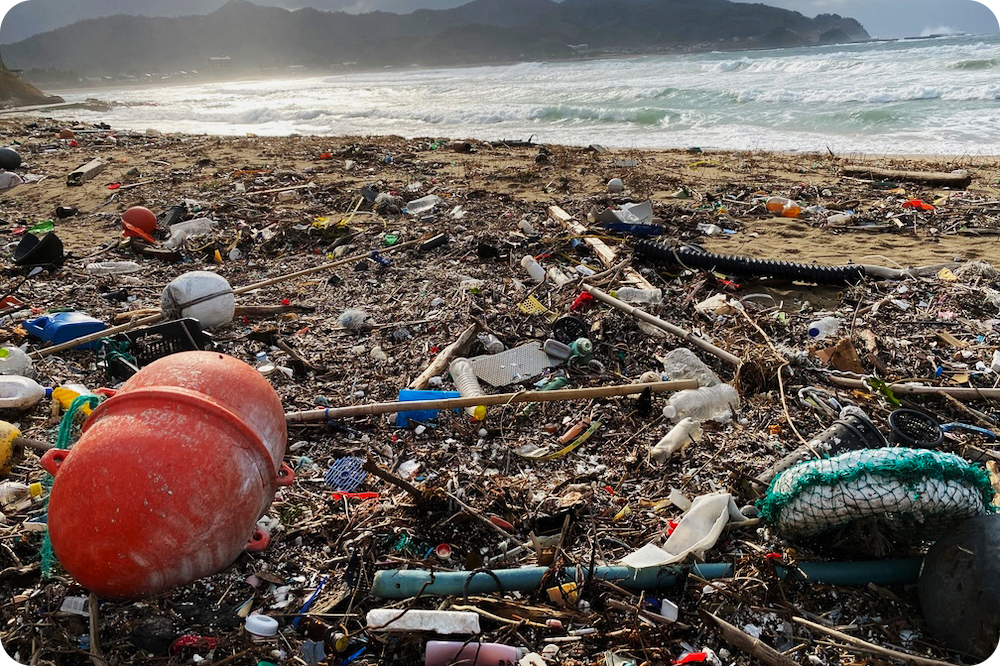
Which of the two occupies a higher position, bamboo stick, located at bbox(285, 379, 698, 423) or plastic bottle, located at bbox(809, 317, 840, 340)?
plastic bottle, located at bbox(809, 317, 840, 340)

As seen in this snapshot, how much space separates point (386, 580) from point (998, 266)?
6.01m

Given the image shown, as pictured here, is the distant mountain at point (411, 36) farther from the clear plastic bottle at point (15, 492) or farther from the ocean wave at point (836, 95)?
the clear plastic bottle at point (15, 492)

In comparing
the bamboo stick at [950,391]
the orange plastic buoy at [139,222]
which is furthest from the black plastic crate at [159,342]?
Answer: the bamboo stick at [950,391]

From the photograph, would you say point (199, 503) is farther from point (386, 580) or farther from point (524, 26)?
point (524, 26)

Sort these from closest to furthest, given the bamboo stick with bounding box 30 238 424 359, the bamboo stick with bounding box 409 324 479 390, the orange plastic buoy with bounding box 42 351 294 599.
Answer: the orange plastic buoy with bounding box 42 351 294 599
the bamboo stick with bounding box 409 324 479 390
the bamboo stick with bounding box 30 238 424 359

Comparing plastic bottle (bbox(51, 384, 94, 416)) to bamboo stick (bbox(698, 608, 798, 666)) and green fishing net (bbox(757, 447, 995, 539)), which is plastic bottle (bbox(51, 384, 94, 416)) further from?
green fishing net (bbox(757, 447, 995, 539))

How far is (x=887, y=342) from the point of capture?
12.4 ft

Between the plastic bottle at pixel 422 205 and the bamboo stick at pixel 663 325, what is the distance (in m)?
3.27

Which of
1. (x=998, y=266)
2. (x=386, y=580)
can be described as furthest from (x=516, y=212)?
(x=386, y=580)

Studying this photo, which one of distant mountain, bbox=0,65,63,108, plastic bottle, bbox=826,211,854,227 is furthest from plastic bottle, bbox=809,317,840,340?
distant mountain, bbox=0,65,63,108

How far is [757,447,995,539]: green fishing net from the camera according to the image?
1881 mm

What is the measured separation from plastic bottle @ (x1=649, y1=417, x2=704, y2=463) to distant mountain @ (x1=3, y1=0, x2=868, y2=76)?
239ft

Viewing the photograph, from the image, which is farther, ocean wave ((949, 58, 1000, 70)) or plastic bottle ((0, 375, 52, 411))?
ocean wave ((949, 58, 1000, 70))

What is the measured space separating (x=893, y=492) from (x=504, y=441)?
1752mm
